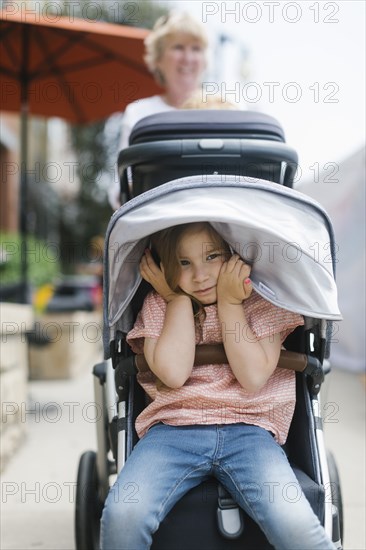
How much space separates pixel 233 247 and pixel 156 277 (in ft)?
0.82

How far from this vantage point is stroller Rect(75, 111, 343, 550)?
1843mm

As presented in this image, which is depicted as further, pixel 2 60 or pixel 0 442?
pixel 2 60

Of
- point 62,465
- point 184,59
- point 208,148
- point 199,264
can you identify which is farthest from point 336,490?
point 184,59

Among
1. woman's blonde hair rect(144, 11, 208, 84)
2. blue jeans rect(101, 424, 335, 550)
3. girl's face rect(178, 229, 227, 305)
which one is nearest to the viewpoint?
blue jeans rect(101, 424, 335, 550)

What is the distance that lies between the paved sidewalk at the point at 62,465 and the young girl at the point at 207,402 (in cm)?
71

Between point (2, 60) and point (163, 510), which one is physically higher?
point (2, 60)

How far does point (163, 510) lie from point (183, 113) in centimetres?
120

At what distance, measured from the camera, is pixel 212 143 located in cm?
213

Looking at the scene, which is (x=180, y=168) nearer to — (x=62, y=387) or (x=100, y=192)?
(x=62, y=387)

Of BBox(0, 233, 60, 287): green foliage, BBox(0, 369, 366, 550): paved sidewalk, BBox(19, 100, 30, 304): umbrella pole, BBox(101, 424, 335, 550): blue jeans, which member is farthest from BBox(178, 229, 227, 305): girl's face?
BBox(0, 233, 60, 287): green foliage

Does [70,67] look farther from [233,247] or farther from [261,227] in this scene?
[261,227]

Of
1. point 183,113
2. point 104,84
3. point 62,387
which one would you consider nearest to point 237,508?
point 183,113

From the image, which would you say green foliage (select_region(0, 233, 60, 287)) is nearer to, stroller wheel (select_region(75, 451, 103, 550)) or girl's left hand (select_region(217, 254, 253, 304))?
stroller wheel (select_region(75, 451, 103, 550))

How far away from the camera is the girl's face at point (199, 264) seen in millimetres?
2078
